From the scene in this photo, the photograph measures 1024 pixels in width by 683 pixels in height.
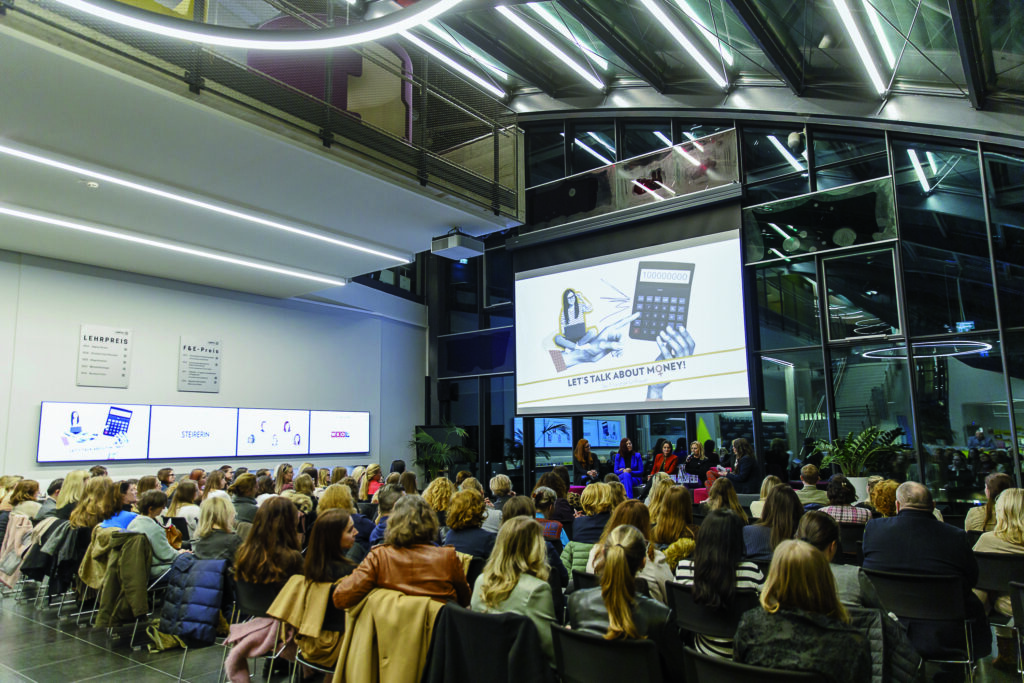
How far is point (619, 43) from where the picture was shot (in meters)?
9.92

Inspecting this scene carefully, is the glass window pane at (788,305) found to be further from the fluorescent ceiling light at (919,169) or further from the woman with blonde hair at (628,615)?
the woman with blonde hair at (628,615)

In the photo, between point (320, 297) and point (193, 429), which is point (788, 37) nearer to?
point (320, 297)

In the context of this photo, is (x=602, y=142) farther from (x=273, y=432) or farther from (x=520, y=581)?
(x=520, y=581)

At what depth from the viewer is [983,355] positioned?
8.31 metres

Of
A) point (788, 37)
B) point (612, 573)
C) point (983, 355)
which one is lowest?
point (612, 573)

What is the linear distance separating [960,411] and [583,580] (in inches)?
280

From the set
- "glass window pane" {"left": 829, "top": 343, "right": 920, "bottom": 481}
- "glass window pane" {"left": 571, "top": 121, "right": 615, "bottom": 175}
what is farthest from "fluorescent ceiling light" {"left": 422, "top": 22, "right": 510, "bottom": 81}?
"glass window pane" {"left": 829, "top": 343, "right": 920, "bottom": 481}

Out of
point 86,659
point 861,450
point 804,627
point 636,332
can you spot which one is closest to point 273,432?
point 636,332

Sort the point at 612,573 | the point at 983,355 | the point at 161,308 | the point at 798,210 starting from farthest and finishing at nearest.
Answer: the point at 161,308
the point at 798,210
the point at 983,355
the point at 612,573

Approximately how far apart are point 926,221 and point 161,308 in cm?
1105

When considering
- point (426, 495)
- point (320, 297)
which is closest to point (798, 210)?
point (426, 495)

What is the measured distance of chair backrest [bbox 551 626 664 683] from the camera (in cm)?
241

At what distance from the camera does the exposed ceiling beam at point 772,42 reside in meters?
7.97

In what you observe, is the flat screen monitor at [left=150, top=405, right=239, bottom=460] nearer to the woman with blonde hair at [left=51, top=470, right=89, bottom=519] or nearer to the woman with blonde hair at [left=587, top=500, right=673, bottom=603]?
the woman with blonde hair at [left=51, top=470, right=89, bottom=519]
